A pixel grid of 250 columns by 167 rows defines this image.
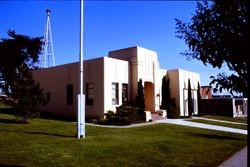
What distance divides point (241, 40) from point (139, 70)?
24.4 meters

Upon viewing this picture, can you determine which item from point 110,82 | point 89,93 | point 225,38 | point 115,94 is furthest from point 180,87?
point 225,38

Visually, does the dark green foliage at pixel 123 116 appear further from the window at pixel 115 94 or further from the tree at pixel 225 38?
the tree at pixel 225 38

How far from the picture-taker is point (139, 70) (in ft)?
98.7

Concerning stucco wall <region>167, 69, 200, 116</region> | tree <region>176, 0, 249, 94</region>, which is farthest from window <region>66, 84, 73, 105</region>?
tree <region>176, 0, 249, 94</region>

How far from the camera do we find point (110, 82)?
1091 inches

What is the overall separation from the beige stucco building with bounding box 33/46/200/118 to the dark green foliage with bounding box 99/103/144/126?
848 millimetres

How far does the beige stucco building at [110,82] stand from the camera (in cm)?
2744

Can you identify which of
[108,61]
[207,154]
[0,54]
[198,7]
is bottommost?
[207,154]

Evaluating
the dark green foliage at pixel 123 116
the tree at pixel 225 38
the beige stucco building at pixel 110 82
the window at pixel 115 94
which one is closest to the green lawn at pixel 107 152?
the tree at pixel 225 38

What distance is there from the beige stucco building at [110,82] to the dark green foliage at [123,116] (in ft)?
2.78

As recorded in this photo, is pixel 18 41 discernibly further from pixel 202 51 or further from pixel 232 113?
pixel 202 51

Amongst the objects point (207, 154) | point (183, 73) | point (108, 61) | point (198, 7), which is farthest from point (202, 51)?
point (183, 73)

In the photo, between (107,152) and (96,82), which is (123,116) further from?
(107,152)

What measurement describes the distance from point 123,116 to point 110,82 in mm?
3335
